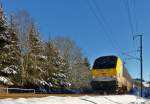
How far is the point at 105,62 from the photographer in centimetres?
3706

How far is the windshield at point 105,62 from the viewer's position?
3625 cm

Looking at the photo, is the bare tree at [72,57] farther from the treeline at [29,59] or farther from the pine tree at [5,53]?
the pine tree at [5,53]

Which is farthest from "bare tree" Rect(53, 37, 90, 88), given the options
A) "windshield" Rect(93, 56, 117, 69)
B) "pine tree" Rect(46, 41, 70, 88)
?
"windshield" Rect(93, 56, 117, 69)

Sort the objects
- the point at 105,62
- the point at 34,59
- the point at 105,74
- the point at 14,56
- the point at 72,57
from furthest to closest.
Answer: the point at 72,57, the point at 34,59, the point at 14,56, the point at 105,62, the point at 105,74

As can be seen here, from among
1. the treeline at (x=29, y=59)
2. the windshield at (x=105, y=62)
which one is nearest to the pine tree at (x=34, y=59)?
the treeline at (x=29, y=59)

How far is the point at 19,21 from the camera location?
50.6m

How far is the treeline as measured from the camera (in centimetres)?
4222

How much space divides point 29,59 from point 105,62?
16.3 meters

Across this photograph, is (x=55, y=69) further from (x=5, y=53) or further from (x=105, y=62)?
(x=105, y=62)

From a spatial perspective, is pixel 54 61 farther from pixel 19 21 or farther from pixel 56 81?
pixel 19 21

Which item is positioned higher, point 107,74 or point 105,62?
point 105,62

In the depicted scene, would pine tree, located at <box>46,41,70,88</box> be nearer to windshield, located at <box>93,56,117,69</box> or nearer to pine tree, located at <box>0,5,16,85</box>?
pine tree, located at <box>0,5,16,85</box>

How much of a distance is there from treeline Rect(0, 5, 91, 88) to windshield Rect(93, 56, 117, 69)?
34.8 ft

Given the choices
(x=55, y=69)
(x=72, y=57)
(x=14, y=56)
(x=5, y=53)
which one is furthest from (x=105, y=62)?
(x=72, y=57)
